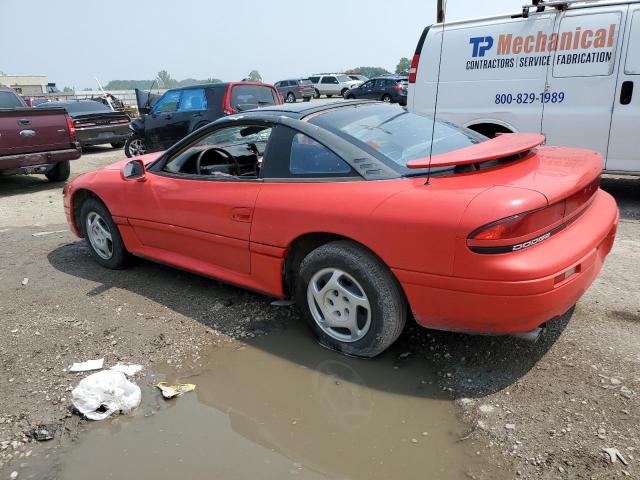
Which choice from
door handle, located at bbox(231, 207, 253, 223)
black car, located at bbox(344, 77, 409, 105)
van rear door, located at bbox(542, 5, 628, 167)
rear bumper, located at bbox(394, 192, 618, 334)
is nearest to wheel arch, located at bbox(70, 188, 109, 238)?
door handle, located at bbox(231, 207, 253, 223)

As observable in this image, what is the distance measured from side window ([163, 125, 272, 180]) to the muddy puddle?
1.55 meters

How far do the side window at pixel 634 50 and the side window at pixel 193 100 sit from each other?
6.62m

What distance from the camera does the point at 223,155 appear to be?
14.2ft

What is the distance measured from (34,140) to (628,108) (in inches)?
345

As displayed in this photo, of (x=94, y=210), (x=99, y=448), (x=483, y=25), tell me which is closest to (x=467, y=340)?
(x=99, y=448)

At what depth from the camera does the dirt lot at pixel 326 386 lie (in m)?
2.29

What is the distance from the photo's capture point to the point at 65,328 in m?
3.60

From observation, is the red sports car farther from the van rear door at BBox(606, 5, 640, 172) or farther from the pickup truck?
the pickup truck

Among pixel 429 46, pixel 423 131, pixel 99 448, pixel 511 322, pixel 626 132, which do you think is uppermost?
pixel 429 46

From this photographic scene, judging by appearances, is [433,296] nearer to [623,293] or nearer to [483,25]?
[623,293]

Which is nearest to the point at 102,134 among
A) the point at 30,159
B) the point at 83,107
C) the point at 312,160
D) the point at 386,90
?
the point at 83,107

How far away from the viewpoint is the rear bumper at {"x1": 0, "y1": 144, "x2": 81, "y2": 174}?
27.2 ft

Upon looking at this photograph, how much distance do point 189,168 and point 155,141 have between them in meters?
6.79

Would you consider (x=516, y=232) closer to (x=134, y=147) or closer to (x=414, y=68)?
(x=414, y=68)
